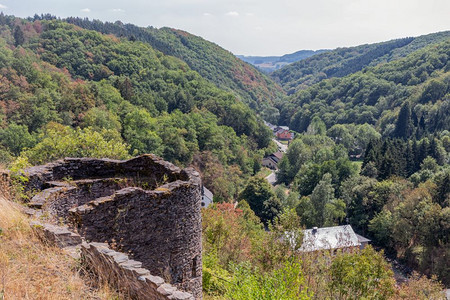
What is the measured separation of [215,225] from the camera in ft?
69.8

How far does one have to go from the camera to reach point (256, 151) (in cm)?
10644

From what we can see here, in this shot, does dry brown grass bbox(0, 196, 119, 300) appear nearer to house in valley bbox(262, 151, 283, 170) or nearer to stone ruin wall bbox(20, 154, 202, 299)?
stone ruin wall bbox(20, 154, 202, 299)

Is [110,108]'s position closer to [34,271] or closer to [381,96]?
[34,271]

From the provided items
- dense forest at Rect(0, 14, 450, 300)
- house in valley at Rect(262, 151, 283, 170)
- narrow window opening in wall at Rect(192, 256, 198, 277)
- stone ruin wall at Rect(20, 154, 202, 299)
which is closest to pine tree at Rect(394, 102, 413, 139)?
dense forest at Rect(0, 14, 450, 300)

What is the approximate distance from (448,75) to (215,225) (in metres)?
139

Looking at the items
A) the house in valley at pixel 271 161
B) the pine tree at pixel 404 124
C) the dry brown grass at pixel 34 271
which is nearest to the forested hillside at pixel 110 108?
the house in valley at pixel 271 161

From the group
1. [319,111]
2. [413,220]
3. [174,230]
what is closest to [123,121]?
[413,220]

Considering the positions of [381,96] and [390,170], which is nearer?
[390,170]

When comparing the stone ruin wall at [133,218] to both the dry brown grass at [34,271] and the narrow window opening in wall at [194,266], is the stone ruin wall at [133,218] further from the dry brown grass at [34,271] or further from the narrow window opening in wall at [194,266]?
the dry brown grass at [34,271]

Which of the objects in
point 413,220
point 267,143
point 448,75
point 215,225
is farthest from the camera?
point 448,75

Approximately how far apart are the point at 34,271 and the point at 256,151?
3965 inches

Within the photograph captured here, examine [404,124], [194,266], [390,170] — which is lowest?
[390,170]

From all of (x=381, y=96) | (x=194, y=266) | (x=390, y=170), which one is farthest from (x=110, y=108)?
(x=381, y=96)

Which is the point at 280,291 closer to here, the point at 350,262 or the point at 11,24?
the point at 350,262
